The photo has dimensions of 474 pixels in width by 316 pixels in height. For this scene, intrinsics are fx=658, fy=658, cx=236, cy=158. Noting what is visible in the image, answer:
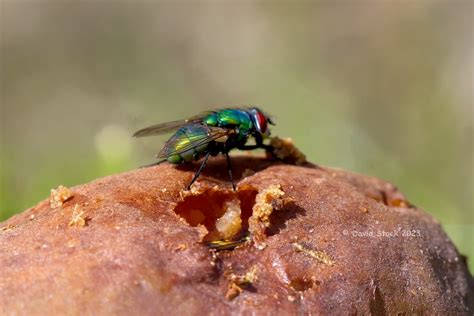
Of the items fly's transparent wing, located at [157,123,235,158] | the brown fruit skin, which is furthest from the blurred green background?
the brown fruit skin

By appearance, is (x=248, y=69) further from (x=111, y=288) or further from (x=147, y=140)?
(x=111, y=288)

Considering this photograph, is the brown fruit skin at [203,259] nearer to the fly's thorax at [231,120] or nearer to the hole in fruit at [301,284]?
the hole in fruit at [301,284]

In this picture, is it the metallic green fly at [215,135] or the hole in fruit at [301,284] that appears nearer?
the hole in fruit at [301,284]

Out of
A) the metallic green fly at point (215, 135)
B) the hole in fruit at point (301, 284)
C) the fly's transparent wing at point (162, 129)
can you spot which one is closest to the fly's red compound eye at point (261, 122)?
the metallic green fly at point (215, 135)

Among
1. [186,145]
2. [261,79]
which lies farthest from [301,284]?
[261,79]

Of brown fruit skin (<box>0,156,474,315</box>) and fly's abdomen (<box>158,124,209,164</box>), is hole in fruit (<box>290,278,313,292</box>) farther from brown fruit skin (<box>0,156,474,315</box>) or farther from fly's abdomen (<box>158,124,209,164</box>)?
fly's abdomen (<box>158,124,209,164</box>)

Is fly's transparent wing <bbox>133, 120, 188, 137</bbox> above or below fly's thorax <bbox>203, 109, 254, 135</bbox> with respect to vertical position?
below

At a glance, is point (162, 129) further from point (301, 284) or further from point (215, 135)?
point (301, 284)
